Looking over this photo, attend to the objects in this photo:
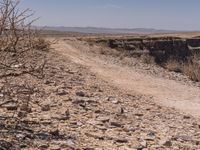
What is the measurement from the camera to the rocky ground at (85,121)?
7066 millimetres

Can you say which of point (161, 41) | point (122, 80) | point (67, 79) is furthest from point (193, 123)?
point (161, 41)

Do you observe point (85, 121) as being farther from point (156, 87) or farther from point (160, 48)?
point (160, 48)

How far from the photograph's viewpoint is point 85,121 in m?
8.50

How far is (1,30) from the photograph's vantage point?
21.7 ft

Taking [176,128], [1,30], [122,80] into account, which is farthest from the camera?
[122,80]

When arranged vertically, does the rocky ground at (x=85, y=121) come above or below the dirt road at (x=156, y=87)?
above

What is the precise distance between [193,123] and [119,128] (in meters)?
2.21

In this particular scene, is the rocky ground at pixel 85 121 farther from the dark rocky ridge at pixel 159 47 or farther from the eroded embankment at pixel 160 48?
the dark rocky ridge at pixel 159 47

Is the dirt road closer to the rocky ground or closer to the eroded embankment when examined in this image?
the rocky ground

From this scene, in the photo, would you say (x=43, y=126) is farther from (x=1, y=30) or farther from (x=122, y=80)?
(x=122, y=80)

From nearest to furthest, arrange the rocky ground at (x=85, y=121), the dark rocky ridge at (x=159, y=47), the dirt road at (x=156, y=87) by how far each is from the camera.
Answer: the rocky ground at (x=85, y=121), the dirt road at (x=156, y=87), the dark rocky ridge at (x=159, y=47)

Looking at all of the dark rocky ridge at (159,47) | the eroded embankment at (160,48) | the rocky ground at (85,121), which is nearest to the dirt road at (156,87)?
the rocky ground at (85,121)

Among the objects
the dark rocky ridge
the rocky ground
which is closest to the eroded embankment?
the dark rocky ridge

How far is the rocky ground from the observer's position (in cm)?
707
